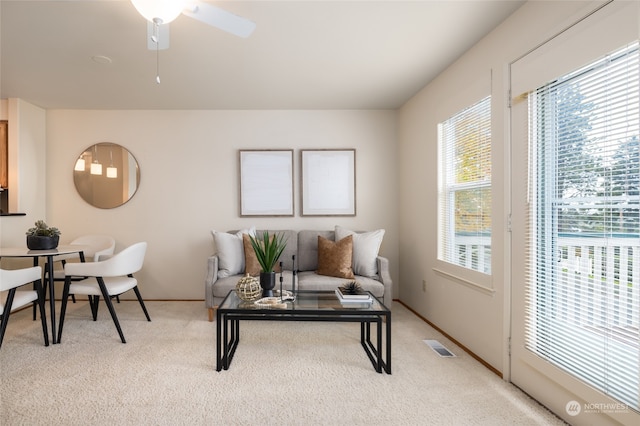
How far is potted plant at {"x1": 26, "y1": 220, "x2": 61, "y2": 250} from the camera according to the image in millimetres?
2945

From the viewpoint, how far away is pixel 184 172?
4.17m

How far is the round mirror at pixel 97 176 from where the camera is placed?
4.12 meters

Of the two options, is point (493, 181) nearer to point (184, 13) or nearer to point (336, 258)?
point (336, 258)

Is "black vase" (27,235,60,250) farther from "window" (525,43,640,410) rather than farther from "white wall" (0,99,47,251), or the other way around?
"window" (525,43,640,410)

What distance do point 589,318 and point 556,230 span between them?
1.56ft

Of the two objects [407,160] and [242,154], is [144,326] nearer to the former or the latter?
[242,154]

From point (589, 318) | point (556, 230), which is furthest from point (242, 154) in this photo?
point (589, 318)

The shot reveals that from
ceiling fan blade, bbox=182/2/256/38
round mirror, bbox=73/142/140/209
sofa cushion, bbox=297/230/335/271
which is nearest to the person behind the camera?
ceiling fan blade, bbox=182/2/256/38

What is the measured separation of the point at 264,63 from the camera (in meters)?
2.85

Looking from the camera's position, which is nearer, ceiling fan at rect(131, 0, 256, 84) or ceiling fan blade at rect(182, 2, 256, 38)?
ceiling fan at rect(131, 0, 256, 84)

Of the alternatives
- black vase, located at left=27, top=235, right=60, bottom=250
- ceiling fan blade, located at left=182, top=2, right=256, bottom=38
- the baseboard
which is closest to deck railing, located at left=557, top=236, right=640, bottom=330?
the baseboard

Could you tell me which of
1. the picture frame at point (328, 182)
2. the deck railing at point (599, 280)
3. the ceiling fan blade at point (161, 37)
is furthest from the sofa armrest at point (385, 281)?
the ceiling fan blade at point (161, 37)

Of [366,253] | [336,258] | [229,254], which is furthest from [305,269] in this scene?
[229,254]

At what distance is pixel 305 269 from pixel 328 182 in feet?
3.78
